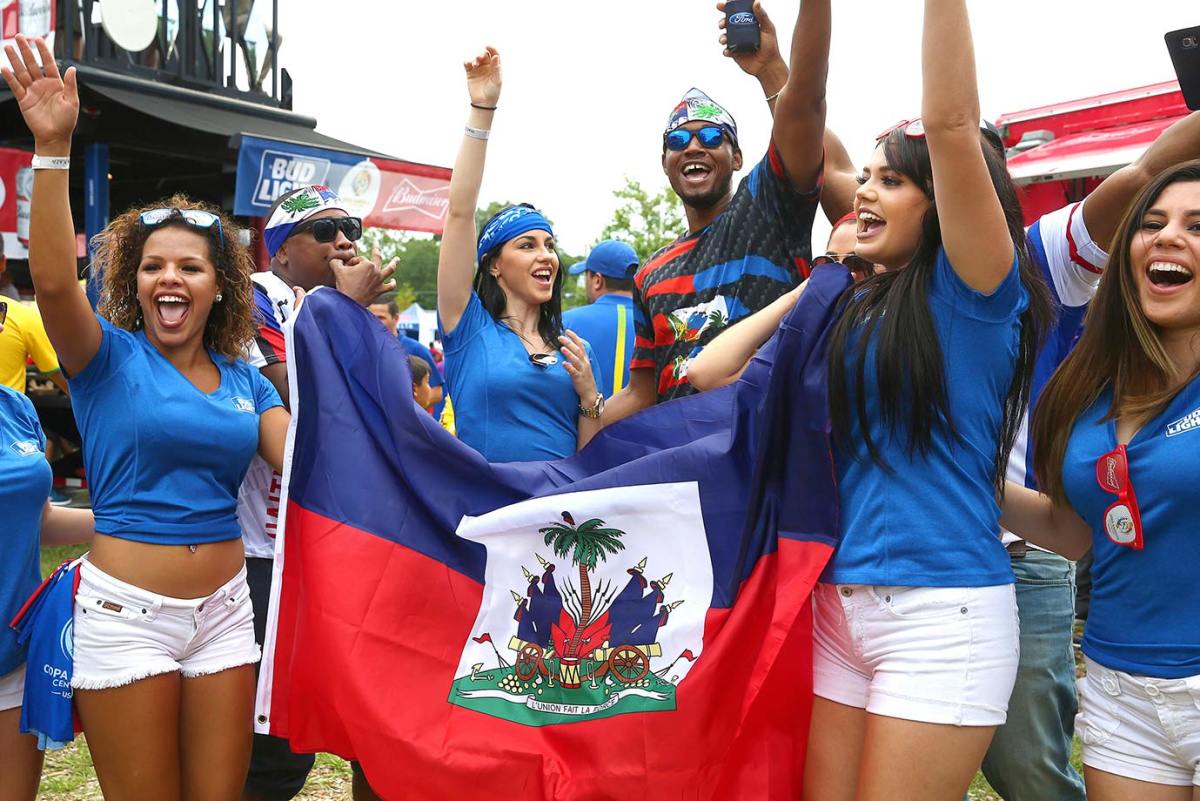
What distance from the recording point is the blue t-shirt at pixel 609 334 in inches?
252

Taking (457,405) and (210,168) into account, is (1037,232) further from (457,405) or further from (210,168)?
(210,168)

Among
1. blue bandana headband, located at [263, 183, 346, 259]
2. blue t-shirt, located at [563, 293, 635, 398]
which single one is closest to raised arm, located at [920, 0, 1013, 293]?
blue bandana headband, located at [263, 183, 346, 259]

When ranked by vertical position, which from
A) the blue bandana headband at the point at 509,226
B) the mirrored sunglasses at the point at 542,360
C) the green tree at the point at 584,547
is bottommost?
the green tree at the point at 584,547

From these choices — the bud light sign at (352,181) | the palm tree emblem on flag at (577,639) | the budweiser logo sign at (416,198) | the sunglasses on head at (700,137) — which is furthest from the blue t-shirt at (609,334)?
the budweiser logo sign at (416,198)

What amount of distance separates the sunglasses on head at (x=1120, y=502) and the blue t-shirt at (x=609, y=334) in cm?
386

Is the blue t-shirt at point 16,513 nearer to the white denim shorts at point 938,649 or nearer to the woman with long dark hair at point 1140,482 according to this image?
the white denim shorts at point 938,649

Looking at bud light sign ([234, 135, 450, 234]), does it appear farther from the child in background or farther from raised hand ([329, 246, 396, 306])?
raised hand ([329, 246, 396, 306])

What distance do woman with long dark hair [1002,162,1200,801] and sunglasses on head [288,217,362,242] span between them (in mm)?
2580

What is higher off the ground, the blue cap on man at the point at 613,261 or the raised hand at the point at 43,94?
the raised hand at the point at 43,94

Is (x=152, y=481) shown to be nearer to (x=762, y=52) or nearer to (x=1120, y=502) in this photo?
(x=762, y=52)

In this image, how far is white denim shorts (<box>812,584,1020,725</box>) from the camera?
7.88ft

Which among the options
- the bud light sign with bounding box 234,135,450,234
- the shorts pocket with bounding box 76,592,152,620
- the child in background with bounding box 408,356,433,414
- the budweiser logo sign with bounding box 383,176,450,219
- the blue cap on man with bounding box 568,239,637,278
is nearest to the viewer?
the shorts pocket with bounding box 76,592,152,620

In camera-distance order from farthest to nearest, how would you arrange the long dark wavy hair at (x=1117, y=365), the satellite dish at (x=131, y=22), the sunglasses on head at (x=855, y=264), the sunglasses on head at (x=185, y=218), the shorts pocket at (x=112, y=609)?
the satellite dish at (x=131, y=22), the sunglasses on head at (x=185, y=218), the shorts pocket at (x=112, y=609), the sunglasses on head at (x=855, y=264), the long dark wavy hair at (x=1117, y=365)

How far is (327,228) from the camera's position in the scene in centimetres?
416
